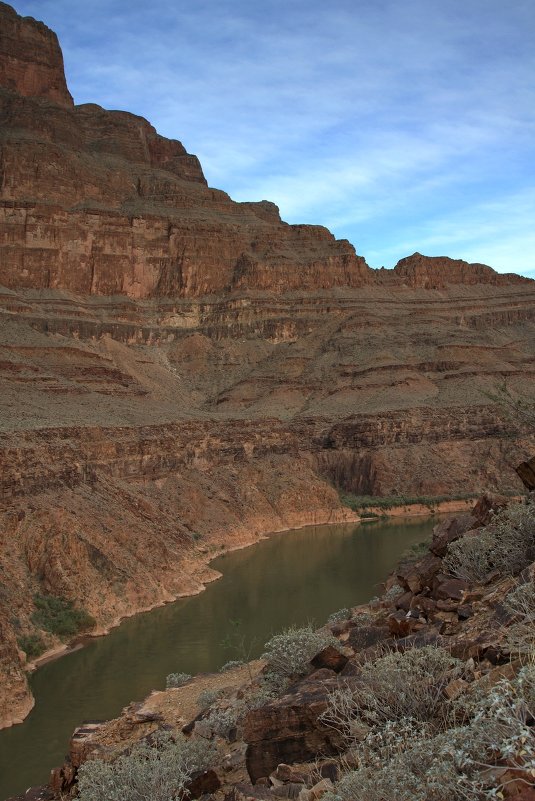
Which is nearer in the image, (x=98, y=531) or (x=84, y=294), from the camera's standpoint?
(x=98, y=531)

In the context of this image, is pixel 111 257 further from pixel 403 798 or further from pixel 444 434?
pixel 403 798

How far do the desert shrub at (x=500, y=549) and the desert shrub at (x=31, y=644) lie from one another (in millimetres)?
21275

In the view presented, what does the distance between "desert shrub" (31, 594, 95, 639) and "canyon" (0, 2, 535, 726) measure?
548 millimetres

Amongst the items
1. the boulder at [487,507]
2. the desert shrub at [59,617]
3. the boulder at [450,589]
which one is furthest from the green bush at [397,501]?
the boulder at [450,589]

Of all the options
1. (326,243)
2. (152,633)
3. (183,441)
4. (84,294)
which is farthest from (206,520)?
(326,243)

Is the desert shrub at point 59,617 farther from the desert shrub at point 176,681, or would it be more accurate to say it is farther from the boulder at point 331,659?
the boulder at point 331,659

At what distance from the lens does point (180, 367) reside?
121 meters

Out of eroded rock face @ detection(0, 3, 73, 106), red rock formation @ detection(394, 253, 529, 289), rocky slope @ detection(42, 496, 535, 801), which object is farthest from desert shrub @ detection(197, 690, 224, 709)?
eroded rock face @ detection(0, 3, 73, 106)

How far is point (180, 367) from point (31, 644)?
8772 centimetres

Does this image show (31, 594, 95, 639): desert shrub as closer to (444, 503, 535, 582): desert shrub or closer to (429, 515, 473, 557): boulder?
(429, 515, 473, 557): boulder

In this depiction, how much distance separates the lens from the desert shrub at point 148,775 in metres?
11.5

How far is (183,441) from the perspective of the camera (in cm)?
7319

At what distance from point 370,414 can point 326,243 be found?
5663 centimetres

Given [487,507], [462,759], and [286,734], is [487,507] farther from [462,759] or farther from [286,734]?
[462,759]
